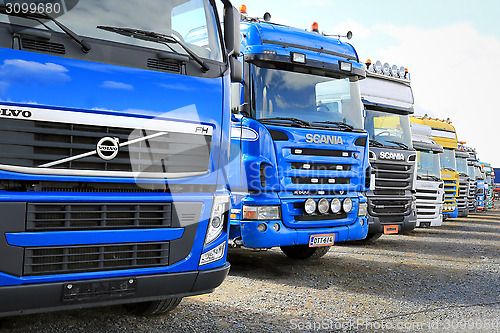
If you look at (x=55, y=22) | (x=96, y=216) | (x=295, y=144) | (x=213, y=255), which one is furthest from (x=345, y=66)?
(x=96, y=216)

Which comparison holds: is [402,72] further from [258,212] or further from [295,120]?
[258,212]

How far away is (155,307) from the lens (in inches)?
172

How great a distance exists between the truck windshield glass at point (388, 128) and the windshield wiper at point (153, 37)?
5.72 metres

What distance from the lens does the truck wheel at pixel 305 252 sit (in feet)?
25.2

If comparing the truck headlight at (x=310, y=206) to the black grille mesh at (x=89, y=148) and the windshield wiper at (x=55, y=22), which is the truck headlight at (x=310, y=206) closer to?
the black grille mesh at (x=89, y=148)

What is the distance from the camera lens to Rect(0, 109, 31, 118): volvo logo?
3.05 m

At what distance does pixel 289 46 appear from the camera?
6.61 metres

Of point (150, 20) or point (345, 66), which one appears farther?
point (345, 66)

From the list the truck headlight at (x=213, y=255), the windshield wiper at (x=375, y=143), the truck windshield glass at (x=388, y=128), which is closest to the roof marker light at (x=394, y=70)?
the truck windshield glass at (x=388, y=128)

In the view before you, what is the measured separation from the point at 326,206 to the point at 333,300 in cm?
145

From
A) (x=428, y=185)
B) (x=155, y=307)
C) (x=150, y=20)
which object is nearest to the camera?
(x=150, y=20)

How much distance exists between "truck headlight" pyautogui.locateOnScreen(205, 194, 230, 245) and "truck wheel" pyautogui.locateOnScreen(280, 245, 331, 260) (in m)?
3.90

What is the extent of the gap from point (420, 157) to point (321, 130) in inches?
254
